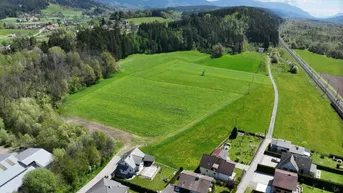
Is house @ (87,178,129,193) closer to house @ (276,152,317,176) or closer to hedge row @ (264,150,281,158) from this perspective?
house @ (276,152,317,176)

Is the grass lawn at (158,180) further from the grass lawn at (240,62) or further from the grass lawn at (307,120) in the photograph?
the grass lawn at (240,62)

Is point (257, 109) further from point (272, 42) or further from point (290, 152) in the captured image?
point (272, 42)

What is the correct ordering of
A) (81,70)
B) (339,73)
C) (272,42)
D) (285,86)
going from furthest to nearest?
(272,42) → (339,73) → (285,86) → (81,70)

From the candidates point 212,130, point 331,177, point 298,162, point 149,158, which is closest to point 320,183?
point 331,177

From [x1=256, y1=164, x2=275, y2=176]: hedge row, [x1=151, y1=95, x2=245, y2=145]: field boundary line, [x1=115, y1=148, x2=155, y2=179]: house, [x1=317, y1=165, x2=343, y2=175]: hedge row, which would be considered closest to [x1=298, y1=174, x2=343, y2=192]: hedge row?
[x1=256, y1=164, x2=275, y2=176]: hedge row

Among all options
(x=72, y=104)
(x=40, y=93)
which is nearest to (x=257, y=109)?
(x=72, y=104)

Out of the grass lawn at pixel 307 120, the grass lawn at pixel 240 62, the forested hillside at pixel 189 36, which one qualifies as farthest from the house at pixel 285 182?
the forested hillside at pixel 189 36
